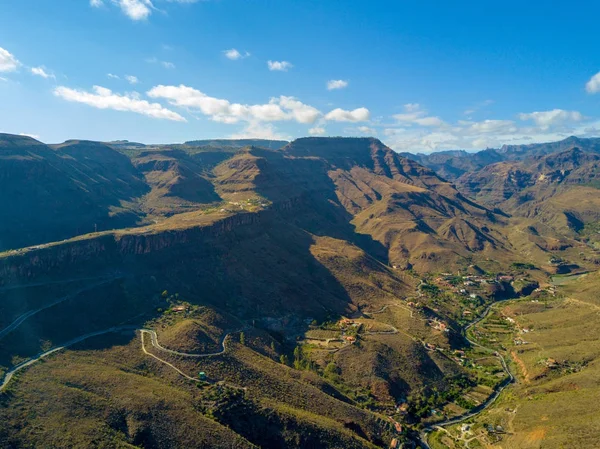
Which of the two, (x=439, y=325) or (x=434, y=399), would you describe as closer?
(x=434, y=399)

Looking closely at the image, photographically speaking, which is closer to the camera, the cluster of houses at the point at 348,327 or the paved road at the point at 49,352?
the paved road at the point at 49,352

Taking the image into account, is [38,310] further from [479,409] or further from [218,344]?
[479,409]

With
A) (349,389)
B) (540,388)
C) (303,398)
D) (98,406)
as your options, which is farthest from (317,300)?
(98,406)

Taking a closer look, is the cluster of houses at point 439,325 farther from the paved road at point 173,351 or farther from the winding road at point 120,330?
the paved road at point 173,351

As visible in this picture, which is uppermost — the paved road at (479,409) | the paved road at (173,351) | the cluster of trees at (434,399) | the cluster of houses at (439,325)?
the paved road at (173,351)

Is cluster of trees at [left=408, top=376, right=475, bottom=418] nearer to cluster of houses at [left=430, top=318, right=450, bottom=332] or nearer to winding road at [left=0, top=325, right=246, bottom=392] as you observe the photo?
cluster of houses at [left=430, top=318, right=450, bottom=332]

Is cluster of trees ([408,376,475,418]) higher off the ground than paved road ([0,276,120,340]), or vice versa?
paved road ([0,276,120,340])

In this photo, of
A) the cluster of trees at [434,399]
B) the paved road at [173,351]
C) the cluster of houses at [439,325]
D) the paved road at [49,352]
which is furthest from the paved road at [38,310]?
the cluster of houses at [439,325]

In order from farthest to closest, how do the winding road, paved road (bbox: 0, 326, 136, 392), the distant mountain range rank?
the winding road → paved road (bbox: 0, 326, 136, 392) → the distant mountain range

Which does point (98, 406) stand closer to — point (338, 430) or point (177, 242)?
point (338, 430)

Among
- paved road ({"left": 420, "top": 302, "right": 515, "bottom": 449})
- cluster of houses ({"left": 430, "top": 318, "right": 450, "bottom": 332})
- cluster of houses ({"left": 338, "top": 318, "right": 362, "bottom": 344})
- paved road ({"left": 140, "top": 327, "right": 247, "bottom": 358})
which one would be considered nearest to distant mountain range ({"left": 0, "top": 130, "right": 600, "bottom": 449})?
cluster of houses ({"left": 338, "top": 318, "right": 362, "bottom": 344})

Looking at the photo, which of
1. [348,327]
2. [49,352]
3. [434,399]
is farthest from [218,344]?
[434,399]

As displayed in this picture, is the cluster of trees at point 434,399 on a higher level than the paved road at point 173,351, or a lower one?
lower
